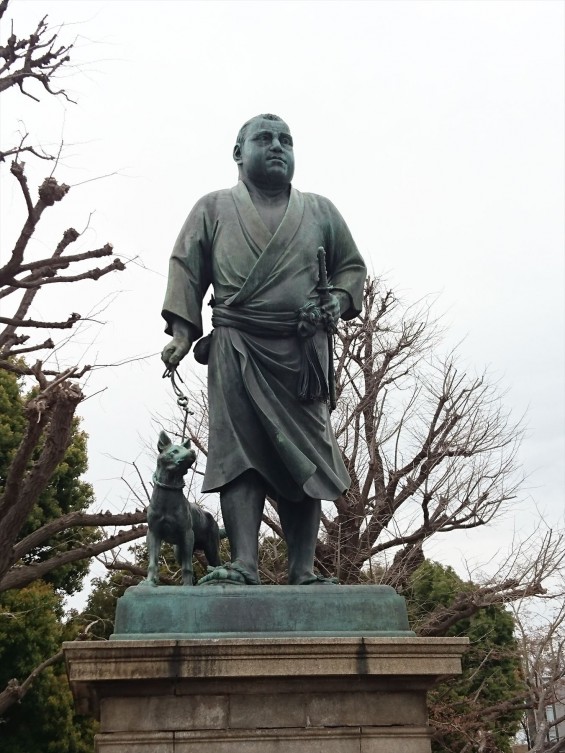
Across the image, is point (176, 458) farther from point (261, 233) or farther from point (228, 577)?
point (261, 233)

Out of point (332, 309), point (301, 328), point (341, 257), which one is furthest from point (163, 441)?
point (341, 257)

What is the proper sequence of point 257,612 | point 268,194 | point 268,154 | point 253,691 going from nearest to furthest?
point 253,691
point 257,612
point 268,154
point 268,194

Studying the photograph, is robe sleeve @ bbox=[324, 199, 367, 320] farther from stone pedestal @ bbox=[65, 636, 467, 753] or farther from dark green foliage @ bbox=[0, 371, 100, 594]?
dark green foliage @ bbox=[0, 371, 100, 594]

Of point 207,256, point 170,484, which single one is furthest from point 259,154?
point 170,484

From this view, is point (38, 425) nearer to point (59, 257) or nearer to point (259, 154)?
point (59, 257)

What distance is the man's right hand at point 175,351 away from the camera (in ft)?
18.4

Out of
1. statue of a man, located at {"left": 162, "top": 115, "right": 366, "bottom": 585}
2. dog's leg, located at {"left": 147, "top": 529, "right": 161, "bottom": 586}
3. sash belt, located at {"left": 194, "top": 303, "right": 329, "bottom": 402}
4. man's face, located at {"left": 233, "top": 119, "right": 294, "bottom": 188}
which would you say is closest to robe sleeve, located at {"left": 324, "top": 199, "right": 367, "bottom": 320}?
statue of a man, located at {"left": 162, "top": 115, "right": 366, "bottom": 585}

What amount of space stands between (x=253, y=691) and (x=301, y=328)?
2107 mm

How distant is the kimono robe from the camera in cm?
544

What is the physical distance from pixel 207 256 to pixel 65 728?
15.6 meters

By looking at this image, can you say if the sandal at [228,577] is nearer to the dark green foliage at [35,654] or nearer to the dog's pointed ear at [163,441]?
the dog's pointed ear at [163,441]

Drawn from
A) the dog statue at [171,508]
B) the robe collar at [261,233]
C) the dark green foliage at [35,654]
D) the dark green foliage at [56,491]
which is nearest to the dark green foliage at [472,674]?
the dark green foliage at [35,654]

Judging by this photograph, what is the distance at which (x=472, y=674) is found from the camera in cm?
1703

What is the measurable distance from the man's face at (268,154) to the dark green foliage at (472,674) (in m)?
11.3
